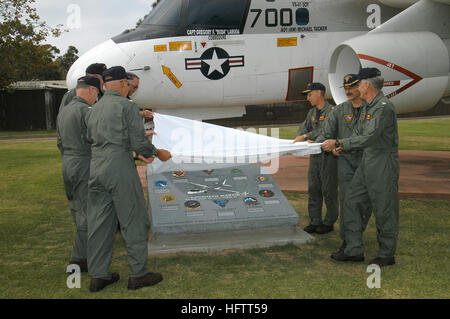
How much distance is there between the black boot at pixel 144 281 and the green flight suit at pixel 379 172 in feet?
7.51

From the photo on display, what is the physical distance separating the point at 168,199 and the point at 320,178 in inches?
85.8

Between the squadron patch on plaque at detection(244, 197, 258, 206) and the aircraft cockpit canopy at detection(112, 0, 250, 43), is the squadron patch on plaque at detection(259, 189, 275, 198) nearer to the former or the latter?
the squadron patch on plaque at detection(244, 197, 258, 206)

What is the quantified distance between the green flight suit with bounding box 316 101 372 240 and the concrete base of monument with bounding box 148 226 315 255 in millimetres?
769

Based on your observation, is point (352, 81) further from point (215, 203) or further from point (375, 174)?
point (215, 203)

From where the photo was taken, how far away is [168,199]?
18.1ft

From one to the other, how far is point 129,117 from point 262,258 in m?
2.32

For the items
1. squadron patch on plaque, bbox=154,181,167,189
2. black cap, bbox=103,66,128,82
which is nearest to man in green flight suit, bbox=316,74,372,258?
squadron patch on plaque, bbox=154,181,167,189

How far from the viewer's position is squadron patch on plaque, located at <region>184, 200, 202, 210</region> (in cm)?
540

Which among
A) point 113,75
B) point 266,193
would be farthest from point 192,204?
point 113,75

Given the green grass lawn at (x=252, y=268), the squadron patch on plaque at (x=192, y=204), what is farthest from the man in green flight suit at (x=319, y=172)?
the squadron patch on plaque at (x=192, y=204)

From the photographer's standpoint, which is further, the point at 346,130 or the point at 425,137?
the point at 425,137

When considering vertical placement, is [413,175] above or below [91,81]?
below

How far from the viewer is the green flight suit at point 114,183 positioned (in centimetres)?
406
